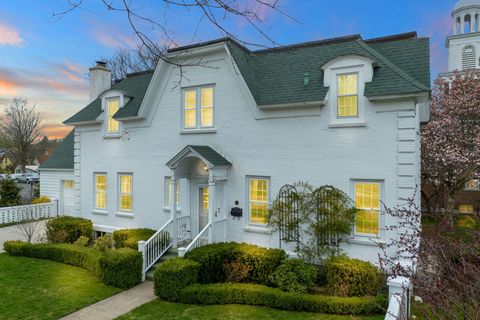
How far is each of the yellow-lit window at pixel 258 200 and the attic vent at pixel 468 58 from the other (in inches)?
1103

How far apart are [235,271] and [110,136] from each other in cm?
958

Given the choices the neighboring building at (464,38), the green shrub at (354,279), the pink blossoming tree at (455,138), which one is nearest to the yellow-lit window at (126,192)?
the green shrub at (354,279)

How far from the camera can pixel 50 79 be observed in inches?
492

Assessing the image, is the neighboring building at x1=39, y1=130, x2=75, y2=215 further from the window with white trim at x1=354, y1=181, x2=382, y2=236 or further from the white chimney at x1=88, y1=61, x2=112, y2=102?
the window with white trim at x1=354, y1=181, x2=382, y2=236

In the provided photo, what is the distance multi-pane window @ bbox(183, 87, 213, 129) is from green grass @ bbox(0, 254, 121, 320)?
22.6ft

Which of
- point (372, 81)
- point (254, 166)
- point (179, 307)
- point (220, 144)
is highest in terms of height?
point (372, 81)

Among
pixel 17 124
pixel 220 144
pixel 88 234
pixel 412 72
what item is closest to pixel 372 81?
pixel 412 72

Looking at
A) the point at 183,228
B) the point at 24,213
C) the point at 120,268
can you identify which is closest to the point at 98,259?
the point at 120,268

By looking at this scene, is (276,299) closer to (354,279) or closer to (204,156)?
(354,279)

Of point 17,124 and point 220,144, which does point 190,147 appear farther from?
point 17,124

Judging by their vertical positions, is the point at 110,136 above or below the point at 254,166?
above

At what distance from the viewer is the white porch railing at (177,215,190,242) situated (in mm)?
→ 13204

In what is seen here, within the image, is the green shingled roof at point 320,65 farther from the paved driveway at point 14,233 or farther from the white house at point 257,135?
the paved driveway at point 14,233

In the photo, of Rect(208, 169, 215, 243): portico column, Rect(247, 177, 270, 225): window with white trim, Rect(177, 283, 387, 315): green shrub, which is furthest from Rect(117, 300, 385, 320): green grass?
Rect(247, 177, 270, 225): window with white trim
